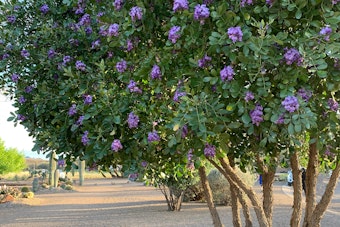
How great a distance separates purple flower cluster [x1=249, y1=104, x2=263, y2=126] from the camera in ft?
11.6

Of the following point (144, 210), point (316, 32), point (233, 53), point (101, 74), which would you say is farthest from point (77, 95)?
point (144, 210)

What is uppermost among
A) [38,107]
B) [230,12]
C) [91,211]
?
[230,12]

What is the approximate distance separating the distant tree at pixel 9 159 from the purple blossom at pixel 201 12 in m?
46.4

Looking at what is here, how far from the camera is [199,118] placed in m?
3.49

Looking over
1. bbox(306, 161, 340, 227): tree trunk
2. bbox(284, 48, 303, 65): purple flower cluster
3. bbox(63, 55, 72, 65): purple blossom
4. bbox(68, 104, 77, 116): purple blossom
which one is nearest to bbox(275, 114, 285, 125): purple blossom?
bbox(284, 48, 303, 65): purple flower cluster

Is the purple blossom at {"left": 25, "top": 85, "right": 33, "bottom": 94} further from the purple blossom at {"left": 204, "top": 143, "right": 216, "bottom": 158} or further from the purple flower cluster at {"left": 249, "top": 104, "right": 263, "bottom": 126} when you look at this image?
the purple flower cluster at {"left": 249, "top": 104, "right": 263, "bottom": 126}

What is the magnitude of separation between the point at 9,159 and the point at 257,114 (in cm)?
4802

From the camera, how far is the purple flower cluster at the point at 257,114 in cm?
354

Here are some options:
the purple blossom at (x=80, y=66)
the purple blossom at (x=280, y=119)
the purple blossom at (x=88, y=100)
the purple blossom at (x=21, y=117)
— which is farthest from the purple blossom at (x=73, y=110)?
the purple blossom at (x=280, y=119)

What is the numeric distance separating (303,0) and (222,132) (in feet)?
3.77

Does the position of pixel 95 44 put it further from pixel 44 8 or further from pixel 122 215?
pixel 122 215

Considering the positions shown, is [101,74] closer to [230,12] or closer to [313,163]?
[230,12]

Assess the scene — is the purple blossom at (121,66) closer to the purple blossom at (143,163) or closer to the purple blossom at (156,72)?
the purple blossom at (156,72)

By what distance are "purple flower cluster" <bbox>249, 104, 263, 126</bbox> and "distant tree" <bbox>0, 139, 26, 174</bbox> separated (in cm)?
4656
